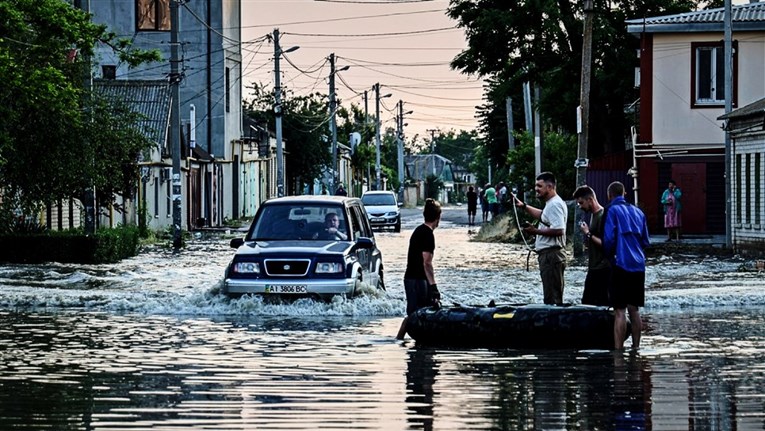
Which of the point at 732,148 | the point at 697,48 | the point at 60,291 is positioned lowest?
the point at 60,291

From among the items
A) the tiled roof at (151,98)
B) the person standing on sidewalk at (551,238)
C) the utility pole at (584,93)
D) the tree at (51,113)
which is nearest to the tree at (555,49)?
the tiled roof at (151,98)

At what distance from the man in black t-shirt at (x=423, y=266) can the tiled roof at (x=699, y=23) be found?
96.3ft

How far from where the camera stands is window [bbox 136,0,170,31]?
253ft

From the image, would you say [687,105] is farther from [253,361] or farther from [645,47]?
[253,361]

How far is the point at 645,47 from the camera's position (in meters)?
46.8

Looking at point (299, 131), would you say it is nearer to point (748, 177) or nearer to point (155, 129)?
point (155, 129)

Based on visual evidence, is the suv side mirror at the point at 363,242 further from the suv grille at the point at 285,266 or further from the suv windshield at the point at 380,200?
the suv windshield at the point at 380,200

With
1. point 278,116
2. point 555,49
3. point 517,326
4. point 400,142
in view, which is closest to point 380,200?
point 278,116

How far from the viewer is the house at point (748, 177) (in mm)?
37812

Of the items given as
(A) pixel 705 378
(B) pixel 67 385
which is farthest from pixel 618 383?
(B) pixel 67 385

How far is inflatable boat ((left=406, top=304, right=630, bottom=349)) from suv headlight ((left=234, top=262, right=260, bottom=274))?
500 cm

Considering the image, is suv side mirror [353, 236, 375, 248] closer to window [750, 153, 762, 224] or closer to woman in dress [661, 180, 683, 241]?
window [750, 153, 762, 224]

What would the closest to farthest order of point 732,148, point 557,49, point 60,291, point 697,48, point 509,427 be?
point 509,427
point 60,291
point 732,148
point 697,48
point 557,49

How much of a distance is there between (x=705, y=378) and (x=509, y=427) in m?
3.70
